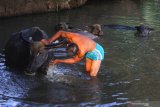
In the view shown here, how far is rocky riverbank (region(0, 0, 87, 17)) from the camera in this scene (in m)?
18.4

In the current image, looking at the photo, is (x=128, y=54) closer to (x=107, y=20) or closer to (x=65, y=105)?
(x=65, y=105)

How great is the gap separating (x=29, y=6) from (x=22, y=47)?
368 inches

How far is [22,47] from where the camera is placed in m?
10.5

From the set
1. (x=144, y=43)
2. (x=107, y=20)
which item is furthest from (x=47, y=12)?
(x=144, y=43)

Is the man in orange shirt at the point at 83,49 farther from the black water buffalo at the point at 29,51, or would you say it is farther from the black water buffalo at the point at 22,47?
the black water buffalo at the point at 22,47

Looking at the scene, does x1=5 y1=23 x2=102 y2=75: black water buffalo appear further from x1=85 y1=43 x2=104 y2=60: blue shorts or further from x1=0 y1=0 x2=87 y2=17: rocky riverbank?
x1=0 y1=0 x2=87 y2=17: rocky riverbank

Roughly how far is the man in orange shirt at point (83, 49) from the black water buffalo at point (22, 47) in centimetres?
60

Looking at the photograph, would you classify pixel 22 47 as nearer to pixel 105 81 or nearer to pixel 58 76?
pixel 58 76

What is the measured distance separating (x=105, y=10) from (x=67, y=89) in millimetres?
13571

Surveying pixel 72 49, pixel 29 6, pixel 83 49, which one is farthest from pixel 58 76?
pixel 29 6

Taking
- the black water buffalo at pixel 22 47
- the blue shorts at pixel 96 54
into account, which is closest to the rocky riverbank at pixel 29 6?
the black water buffalo at pixel 22 47

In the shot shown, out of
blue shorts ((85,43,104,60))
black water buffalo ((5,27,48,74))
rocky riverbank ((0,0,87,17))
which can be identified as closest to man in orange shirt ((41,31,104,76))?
blue shorts ((85,43,104,60))

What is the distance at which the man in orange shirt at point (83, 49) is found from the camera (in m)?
9.44

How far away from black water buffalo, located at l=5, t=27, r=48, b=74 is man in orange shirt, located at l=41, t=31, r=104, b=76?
60 centimetres
